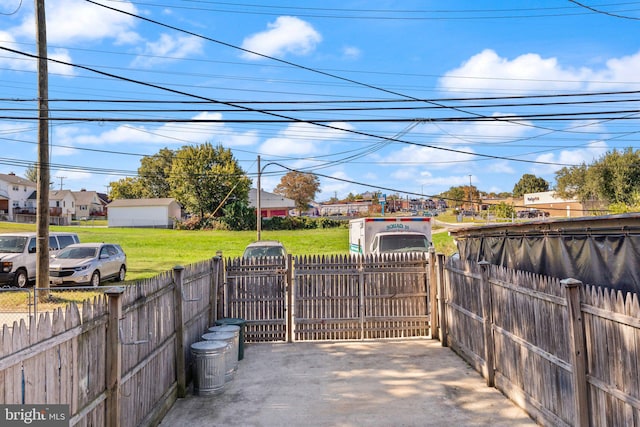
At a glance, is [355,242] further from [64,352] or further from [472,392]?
[64,352]

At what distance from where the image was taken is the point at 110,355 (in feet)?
13.2

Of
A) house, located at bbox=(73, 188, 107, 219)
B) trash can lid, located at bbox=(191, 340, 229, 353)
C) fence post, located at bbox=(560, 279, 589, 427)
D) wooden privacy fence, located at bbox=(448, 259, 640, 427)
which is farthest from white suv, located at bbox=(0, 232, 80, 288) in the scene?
house, located at bbox=(73, 188, 107, 219)

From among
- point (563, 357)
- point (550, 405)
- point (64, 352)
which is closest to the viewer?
point (64, 352)

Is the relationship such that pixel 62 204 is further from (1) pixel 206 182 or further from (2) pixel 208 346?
(2) pixel 208 346

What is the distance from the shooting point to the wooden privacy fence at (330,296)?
9.08 m

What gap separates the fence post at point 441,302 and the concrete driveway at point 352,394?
13.9 inches

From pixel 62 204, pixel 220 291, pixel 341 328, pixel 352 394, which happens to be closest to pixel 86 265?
pixel 220 291

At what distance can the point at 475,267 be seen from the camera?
7148 mm

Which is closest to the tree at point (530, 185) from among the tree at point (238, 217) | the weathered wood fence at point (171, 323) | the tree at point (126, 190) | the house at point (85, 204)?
the tree at point (238, 217)

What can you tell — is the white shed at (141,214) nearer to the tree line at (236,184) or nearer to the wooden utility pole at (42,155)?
the tree line at (236,184)

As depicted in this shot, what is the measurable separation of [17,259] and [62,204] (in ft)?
239

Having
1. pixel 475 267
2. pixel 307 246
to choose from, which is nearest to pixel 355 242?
pixel 475 267

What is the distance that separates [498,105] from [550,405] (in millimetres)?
8965

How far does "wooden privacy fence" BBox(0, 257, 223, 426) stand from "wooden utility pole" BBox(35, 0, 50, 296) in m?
8.05
